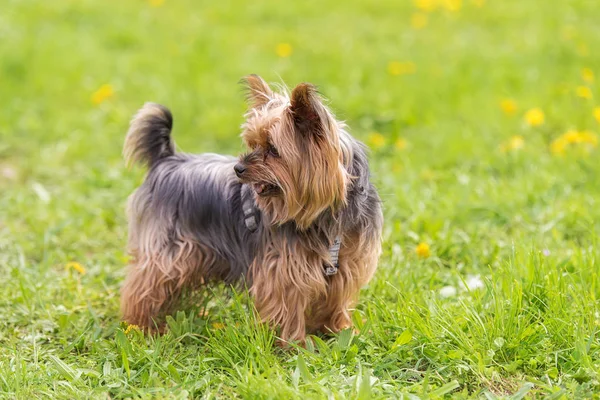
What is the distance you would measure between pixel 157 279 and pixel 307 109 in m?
1.32

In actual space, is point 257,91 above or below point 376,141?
above

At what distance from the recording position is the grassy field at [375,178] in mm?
3295

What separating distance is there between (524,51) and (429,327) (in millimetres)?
5049

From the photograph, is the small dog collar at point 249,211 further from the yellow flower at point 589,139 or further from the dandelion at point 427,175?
the yellow flower at point 589,139

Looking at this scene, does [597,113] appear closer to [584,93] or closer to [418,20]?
[584,93]

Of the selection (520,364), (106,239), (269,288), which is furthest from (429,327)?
(106,239)

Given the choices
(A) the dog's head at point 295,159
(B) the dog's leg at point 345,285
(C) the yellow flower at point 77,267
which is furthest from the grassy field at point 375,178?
(A) the dog's head at point 295,159

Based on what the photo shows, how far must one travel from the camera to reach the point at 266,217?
3463 mm

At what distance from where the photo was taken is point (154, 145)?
3.97m

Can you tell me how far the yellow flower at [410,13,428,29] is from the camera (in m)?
8.52

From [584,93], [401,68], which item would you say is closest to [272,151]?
[584,93]

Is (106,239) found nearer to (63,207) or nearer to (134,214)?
(63,207)

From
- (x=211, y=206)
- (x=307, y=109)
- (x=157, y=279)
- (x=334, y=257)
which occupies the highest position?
(x=307, y=109)

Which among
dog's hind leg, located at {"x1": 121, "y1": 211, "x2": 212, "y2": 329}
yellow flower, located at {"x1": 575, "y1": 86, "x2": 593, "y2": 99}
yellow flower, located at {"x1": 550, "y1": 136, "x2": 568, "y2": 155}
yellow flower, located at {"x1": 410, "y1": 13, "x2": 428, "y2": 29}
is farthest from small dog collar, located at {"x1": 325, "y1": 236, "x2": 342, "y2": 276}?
yellow flower, located at {"x1": 410, "y1": 13, "x2": 428, "y2": 29}
